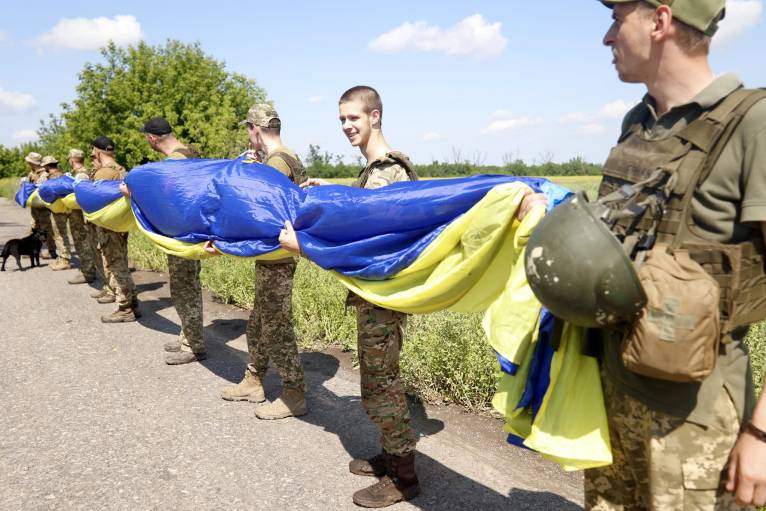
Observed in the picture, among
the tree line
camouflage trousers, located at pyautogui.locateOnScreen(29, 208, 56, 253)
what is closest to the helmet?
camouflage trousers, located at pyautogui.locateOnScreen(29, 208, 56, 253)

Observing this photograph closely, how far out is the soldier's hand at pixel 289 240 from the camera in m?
3.94

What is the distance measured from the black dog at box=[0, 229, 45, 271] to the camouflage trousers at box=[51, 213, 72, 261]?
0.57 meters

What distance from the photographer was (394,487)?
12.0ft

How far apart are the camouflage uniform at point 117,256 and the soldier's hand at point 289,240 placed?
4739mm

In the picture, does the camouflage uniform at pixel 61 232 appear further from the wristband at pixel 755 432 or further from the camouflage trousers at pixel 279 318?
the wristband at pixel 755 432

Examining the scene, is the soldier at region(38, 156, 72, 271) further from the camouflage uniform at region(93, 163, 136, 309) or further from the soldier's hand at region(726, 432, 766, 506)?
the soldier's hand at region(726, 432, 766, 506)

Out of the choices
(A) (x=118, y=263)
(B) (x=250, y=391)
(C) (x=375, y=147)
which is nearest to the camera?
(C) (x=375, y=147)

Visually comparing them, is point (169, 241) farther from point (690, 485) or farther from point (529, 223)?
point (690, 485)

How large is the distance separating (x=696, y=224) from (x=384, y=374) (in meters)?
2.26

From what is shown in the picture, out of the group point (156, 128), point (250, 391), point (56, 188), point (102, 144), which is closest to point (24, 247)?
point (56, 188)

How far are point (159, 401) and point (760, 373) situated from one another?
15.8 ft

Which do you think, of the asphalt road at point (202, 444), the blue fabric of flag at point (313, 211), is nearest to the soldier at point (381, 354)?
the asphalt road at point (202, 444)

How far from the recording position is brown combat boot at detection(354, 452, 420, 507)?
11.8 ft

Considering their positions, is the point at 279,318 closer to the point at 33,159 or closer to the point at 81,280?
the point at 81,280
